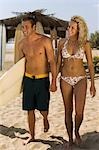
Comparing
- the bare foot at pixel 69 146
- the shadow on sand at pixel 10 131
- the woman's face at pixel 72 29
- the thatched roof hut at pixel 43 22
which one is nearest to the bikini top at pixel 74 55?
the woman's face at pixel 72 29

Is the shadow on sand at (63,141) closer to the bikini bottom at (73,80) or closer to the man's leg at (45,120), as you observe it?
the man's leg at (45,120)

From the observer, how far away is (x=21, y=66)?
3789 millimetres

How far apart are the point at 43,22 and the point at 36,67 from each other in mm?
2658

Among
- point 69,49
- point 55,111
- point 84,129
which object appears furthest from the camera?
point 55,111

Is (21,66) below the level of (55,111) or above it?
above

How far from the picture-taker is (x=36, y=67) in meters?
3.72

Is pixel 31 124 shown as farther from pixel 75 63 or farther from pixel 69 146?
pixel 75 63

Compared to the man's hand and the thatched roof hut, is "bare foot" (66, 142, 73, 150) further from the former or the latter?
the thatched roof hut

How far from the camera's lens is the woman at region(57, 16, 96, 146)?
11.5ft

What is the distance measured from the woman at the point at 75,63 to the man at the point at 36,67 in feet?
0.34

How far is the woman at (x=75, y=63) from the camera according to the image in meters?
3.50

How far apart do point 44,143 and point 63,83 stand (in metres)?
0.69

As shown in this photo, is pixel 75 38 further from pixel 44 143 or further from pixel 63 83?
pixel 44 143

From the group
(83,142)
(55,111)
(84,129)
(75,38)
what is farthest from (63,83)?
(55,111)
